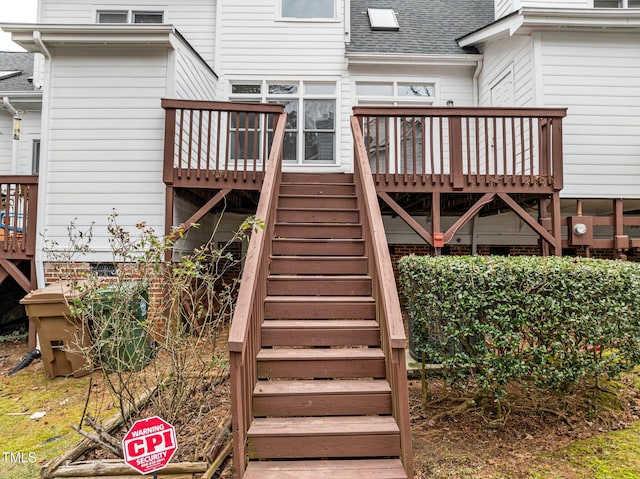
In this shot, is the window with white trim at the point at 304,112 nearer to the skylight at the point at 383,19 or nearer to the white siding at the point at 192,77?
the white siding at the point at 192,77

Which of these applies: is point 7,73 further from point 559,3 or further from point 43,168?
point 559,3

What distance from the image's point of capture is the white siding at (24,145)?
874 cm

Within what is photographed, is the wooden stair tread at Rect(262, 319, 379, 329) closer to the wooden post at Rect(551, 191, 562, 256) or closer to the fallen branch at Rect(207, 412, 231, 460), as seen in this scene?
the fallen branch at Rect(207, 412, 231, 460)

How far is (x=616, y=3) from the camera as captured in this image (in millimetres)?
6895

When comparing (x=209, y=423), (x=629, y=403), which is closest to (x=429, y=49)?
(x=629, y=403)

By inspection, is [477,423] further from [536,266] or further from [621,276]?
[621,276]

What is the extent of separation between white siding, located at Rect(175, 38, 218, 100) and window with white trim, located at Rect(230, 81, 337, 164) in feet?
1.83

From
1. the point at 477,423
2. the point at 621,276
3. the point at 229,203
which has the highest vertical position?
the point at 229,203

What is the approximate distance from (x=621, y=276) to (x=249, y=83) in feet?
23.3

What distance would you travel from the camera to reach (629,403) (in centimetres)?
353

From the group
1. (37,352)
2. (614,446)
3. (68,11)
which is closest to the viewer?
(614,446)

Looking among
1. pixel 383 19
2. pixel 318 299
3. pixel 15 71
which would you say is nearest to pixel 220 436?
pixel 318 299

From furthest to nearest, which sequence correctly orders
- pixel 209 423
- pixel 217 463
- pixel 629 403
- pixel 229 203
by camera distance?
pixel 229 203, pixel 629 403, pixel 209 423, pixel 217 463

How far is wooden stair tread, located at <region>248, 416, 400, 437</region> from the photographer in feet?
8.68
